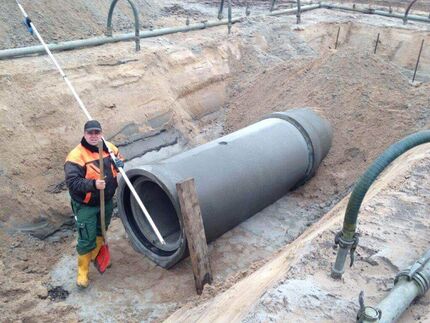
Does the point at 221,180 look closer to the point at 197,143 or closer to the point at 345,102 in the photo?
the point at 197,143

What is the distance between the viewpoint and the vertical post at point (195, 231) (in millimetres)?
4559

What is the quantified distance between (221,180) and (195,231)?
2.58 ft

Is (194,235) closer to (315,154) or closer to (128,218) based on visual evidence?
(128,218)

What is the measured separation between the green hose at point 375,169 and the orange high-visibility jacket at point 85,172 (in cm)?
269

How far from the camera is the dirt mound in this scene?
696 cm

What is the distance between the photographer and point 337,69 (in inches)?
320

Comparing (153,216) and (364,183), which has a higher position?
(364,183)

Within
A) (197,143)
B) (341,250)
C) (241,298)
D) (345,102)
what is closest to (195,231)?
(241,298)

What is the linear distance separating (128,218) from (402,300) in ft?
12.0

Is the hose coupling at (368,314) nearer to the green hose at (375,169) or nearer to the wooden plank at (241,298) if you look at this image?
the green hose at (375,169)

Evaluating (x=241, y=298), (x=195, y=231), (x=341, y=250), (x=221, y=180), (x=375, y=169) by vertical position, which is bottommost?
(x=195, y=231)

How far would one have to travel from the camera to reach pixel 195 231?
470 centimetres

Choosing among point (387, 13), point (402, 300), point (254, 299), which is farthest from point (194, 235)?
point (387, 13)

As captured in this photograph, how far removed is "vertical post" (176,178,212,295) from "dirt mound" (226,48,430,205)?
104 inches
